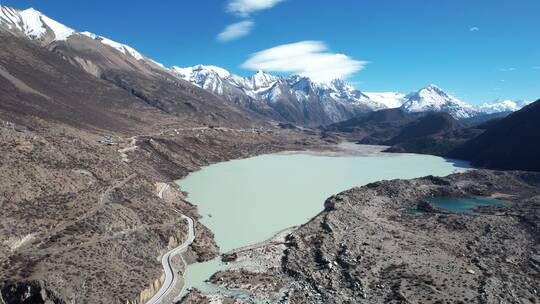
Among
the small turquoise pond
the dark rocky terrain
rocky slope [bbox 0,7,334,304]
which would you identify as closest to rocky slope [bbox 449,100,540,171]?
the small turquoise pond

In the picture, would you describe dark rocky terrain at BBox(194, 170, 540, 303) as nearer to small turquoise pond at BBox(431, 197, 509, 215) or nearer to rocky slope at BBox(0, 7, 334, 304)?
small turquoise pond at BBox(431, 197, 509, 215)

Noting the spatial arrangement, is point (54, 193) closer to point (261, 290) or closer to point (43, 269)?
point (43, 269)

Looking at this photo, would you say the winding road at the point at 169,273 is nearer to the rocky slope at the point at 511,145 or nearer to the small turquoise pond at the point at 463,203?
the small turquoise pond at the point at 463,203

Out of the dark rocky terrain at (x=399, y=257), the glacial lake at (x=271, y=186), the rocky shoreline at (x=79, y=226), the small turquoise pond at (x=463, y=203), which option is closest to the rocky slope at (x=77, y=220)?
the rocky shoreline at (x=79, y=226)

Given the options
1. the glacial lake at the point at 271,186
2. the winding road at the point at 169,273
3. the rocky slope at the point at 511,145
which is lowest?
the winding road at the point at 169,273

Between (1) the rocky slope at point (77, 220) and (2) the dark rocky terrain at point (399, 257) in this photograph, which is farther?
(2) the dark rocky terrain at point (399, 257)

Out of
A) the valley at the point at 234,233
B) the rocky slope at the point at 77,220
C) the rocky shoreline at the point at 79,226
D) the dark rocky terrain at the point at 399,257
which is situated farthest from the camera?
the dark rocky terrain at the point at 399,257

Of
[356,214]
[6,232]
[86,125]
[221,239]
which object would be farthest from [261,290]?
[86,125]
